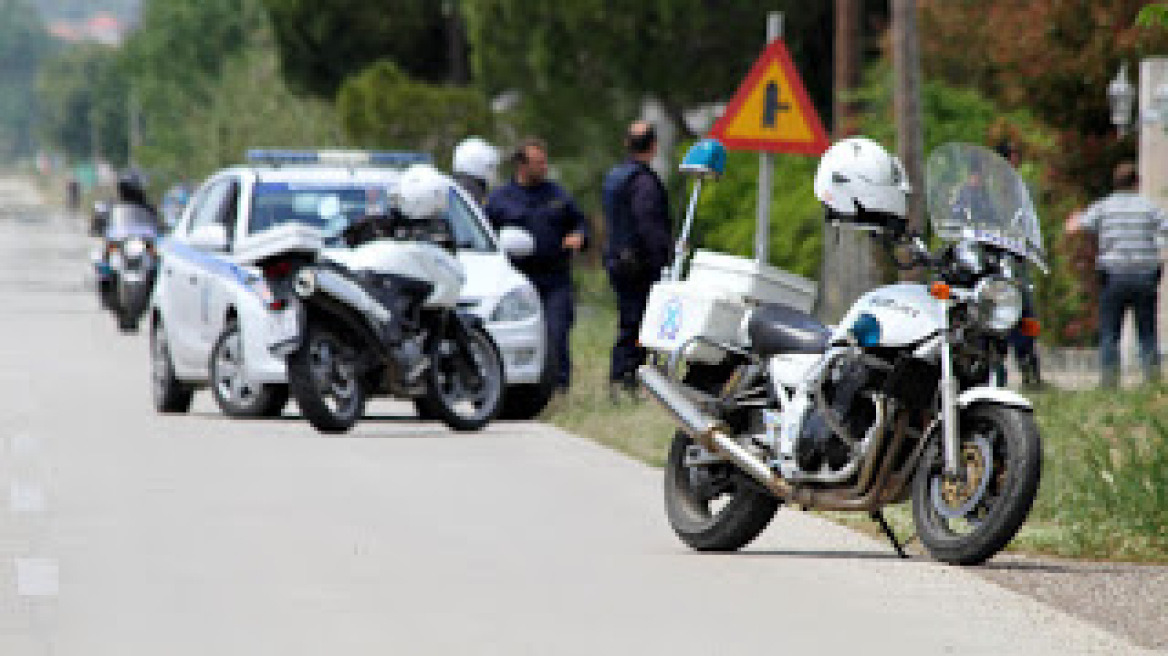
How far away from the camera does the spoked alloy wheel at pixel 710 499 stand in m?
11.5

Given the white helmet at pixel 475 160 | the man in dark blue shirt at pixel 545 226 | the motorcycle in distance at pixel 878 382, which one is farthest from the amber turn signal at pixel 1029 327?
the white helmet at pixel 475 160

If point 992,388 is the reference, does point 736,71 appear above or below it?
above

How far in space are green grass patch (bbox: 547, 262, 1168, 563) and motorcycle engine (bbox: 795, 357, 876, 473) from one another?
119 cm

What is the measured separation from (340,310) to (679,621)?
27.2 feet

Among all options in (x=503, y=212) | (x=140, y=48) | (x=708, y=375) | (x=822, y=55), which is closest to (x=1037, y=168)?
(x=503, y=212)

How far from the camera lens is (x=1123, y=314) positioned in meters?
21.3

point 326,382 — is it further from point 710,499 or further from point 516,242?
point 710,499

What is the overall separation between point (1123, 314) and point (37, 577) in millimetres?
12154

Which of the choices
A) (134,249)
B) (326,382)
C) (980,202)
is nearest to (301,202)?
(326,382)

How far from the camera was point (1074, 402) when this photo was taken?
19156 mm

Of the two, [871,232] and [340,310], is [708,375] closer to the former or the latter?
[871,232]

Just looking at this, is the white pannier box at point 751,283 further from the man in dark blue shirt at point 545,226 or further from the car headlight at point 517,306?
the man in dark blue shirt at point 545,226

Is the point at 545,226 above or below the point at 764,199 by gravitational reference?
below

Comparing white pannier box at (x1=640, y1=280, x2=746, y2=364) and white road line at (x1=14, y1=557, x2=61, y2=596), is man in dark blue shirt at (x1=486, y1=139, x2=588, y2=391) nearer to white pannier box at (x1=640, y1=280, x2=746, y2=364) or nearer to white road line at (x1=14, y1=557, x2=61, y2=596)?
white pannier box at (x1=640, y1=280, x2=746, y2=364)
